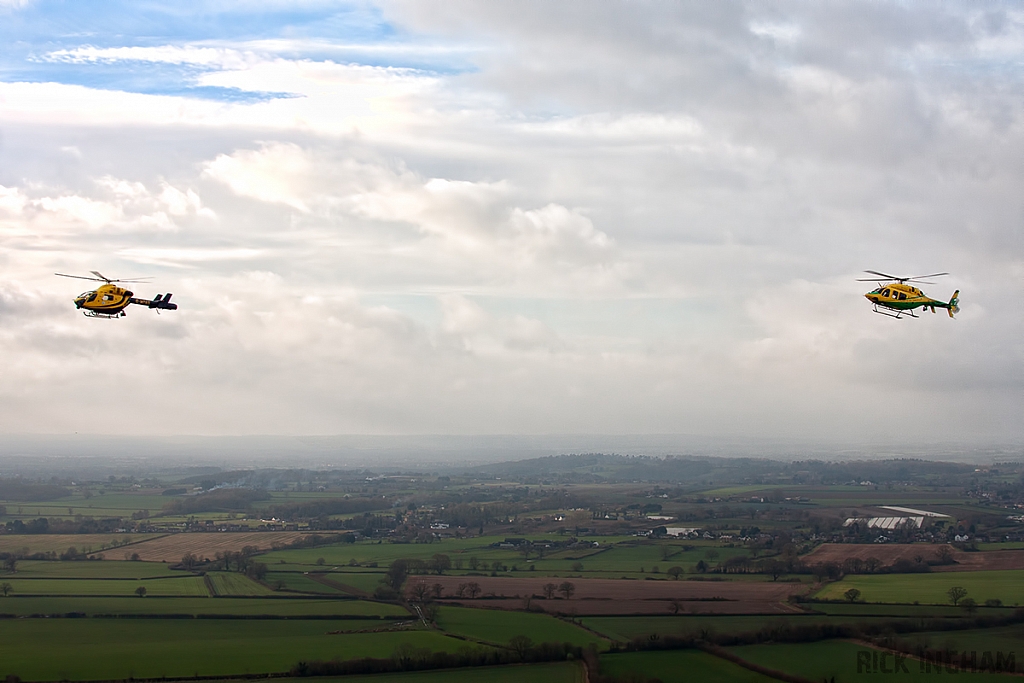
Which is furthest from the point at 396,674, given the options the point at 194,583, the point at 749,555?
the point at 749,555

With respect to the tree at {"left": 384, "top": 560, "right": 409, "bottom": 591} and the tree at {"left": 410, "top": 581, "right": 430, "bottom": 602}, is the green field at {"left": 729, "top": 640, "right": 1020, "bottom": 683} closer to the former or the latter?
the tree at {"left": 410, "top": 581, "right": 430, "bottom": 602}

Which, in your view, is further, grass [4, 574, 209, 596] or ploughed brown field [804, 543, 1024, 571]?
ploughed brown field [804, 543, 1024, 571]

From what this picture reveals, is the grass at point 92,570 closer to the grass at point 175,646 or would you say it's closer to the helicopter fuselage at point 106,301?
the grass at point 175,646

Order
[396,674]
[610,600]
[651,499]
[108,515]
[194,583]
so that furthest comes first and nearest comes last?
[651,499] → [108,515] → [194,583] → [610,600] → [396,674]

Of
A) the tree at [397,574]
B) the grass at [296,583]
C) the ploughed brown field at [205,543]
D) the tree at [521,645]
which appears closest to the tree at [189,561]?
the ploughed brown field at [205,543]

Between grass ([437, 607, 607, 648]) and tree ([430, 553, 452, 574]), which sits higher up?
tree ([430, 553, 452, 574])

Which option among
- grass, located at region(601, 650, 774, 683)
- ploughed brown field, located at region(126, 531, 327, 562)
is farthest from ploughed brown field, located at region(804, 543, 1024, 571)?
ploughed brown field, located at region(126, 531, 327, 562)

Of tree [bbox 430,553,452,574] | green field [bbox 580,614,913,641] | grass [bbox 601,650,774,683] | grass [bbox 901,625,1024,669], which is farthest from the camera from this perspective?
tree [bbox 430,553,452,574]

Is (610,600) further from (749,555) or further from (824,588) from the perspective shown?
(749,555)
